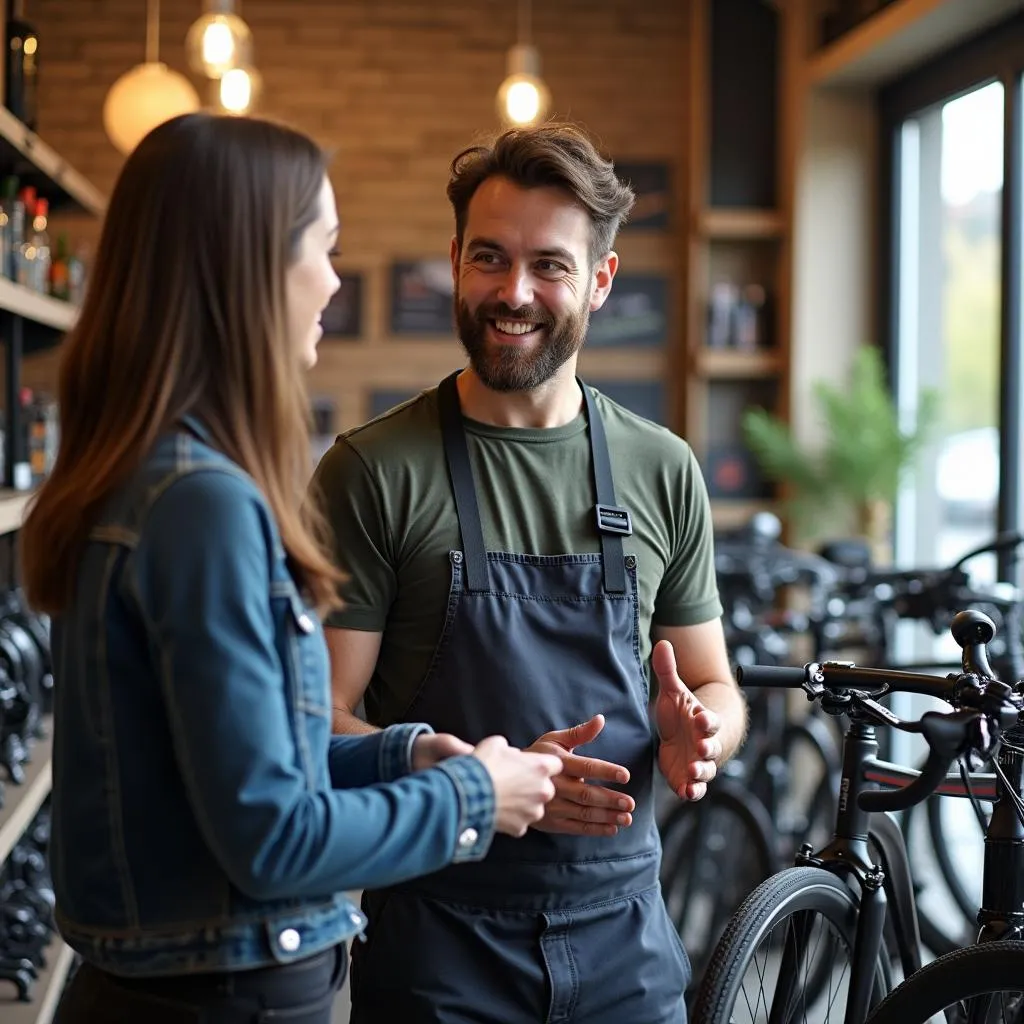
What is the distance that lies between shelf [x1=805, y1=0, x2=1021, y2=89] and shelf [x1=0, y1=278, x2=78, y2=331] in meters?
2.94

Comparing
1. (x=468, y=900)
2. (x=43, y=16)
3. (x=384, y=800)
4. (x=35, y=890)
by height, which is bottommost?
(x=35, y=890)

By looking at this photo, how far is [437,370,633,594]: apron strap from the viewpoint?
1964 mm

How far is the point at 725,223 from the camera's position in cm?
647

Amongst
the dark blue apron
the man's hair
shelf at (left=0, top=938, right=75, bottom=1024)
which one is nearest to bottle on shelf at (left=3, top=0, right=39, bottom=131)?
shelf at (left=0, top=938, right=75, bottom=1024)

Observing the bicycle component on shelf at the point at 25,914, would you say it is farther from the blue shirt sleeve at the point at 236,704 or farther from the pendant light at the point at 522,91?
the pendant light at the point at 522,91

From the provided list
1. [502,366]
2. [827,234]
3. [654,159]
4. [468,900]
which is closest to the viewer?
[468,900]

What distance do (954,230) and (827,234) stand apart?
66cm

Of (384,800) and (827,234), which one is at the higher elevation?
(827,234)

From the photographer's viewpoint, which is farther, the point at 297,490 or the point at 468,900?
the point at 468,900

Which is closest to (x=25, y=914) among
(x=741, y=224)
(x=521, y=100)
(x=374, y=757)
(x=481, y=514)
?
(x=481, y=514)

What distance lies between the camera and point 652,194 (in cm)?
688

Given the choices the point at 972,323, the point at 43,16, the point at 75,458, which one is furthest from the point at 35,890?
the point at 43,16

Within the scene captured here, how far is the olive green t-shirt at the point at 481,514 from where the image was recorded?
1.96 meters

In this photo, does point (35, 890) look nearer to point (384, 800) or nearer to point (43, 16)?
point (384, 800)
